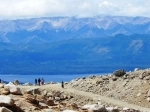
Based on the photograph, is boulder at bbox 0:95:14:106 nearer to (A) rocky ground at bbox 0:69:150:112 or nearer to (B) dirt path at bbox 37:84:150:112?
(A) rocky ground at bbox 0:69:150:112

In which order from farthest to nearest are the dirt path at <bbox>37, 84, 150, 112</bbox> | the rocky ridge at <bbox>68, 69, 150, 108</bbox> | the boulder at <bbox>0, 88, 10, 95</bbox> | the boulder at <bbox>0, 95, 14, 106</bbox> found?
the rocky ridge at <bbox>68, 69, 150, 108</bbox> < the dirt path at <bbox>37, 84, 150, 112</bbox> < the boulder at <bbox>0, 88, 10, 95</bbox> < the boulder at <bbox>0, 95, 14, 106</bbox>

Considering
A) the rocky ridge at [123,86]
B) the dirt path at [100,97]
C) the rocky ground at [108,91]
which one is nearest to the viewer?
the dirt path at [100,97]

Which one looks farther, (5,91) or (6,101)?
(5,91)

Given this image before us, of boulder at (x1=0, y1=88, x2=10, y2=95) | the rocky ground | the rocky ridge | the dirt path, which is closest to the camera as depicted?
boulder at (x1=0, y1=88, x2=10, y2=95)

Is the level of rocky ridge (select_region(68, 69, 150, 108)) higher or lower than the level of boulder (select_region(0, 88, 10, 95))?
higher

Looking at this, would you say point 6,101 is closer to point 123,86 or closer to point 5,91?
point 5,91

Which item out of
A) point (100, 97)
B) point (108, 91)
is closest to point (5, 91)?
point (100, 97)

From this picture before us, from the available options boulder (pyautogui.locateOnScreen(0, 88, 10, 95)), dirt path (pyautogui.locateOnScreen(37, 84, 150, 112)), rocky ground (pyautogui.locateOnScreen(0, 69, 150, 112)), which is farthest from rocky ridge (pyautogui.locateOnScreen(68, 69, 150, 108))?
boulder (pyautogui.locateOnScreen(0, 88, 10, 95))

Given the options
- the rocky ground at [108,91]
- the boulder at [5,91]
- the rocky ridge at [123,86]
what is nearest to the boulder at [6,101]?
the boulder at [5,91]

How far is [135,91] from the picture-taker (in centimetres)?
4491

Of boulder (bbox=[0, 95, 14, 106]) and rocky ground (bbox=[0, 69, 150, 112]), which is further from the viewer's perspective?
rocky ground (bbox=[0, 69, 150, 112])

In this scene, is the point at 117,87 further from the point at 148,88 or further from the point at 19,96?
the point at 19,96

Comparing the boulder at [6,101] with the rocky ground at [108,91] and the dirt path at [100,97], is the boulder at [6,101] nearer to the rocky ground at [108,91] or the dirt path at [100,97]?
the rocky ground at [108,91]

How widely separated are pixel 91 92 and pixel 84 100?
13.7ft
